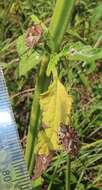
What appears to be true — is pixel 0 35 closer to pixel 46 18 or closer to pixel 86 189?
pixel 46 18

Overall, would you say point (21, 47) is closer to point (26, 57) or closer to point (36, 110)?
point (26, 57)

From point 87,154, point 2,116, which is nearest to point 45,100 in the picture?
point 2,116

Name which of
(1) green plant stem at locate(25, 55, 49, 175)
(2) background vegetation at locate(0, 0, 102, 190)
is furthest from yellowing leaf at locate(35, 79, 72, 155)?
(2) background vegetation at locate(0, 0, 102, 190)

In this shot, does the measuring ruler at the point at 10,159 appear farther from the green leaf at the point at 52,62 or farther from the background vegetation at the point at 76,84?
the background vegetation at the point at 76,84

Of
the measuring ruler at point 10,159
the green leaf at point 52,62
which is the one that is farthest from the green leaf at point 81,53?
the measuring ruler at point 10,159

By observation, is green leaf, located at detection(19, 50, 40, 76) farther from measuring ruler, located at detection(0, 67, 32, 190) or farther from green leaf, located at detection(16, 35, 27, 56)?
measuring ruler, located at detection(0, 67, 32, 190)
